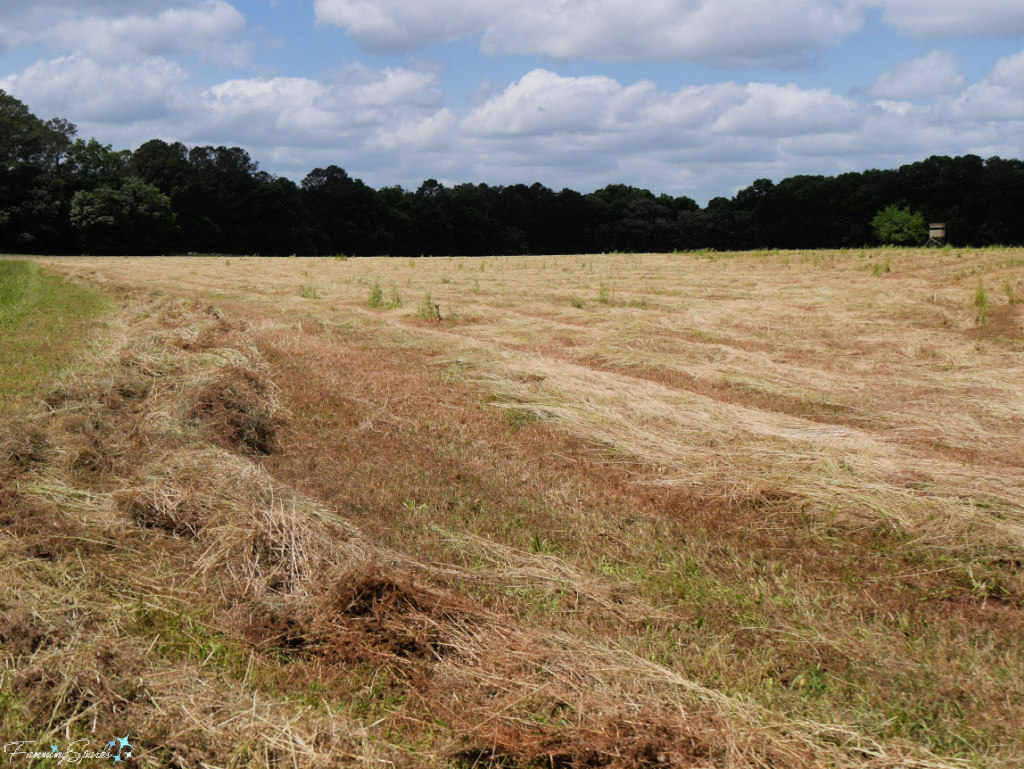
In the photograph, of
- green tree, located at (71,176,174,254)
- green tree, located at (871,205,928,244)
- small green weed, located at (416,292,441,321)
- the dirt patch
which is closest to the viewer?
the dirt patch

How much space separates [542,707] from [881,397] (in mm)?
7330

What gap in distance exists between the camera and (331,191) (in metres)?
68.6

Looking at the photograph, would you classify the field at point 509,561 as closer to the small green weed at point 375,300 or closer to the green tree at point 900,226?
the small green weed at point 375,300

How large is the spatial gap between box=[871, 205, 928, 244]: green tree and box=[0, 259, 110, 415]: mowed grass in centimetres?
4432

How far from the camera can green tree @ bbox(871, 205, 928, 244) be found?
4511 centimetres

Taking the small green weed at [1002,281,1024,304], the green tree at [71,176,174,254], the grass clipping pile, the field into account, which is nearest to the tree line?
the green tree at [71,176,174,254]

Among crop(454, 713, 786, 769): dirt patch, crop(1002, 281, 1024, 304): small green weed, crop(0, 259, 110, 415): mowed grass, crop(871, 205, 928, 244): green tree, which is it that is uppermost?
crop(871, 205, 928, 244): green tree

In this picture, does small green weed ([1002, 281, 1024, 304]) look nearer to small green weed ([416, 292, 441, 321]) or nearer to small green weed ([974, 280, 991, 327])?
small green weed ([974, 280, 991, 327])

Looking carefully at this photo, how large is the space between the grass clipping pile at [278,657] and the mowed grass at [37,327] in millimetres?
3546

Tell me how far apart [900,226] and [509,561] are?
5064cm

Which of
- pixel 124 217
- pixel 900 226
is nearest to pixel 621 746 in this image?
pixel 900 226

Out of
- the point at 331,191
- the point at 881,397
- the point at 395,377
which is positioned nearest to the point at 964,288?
the point at 881,397

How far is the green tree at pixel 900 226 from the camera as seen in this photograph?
4511 cm

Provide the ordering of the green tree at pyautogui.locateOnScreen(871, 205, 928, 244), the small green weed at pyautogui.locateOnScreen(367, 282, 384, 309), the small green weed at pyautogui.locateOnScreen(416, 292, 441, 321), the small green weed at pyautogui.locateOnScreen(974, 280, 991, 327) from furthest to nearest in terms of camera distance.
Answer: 1. the green tree at pyautogui.locateOnScreen(871, 205, 928, 244)
2. the small green weed at pyautogui.locateOnScreen(367, 282, 384, 309)
3. the small green weed at pyautogui.locateOnScreen(416, 292, 441, 321)
4. the small green weed at pyautogui.locateOnScreen(974, 280, 991, 327)
